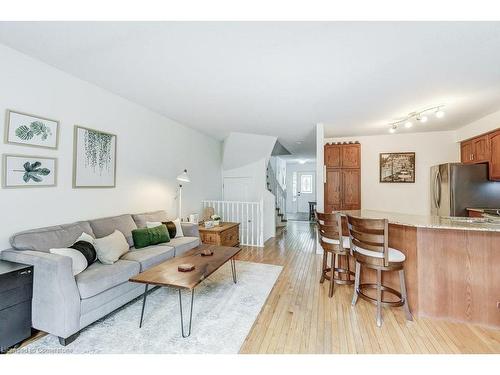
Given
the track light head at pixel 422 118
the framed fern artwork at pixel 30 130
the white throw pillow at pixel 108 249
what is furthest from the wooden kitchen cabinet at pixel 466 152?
the framed fern artwork at pixel 30 130

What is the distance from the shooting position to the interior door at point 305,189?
10727 millimetres

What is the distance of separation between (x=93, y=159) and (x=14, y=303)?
1.74 meters

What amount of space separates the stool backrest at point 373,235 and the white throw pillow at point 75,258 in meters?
2.66

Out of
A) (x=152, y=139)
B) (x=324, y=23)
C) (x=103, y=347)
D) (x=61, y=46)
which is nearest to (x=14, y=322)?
(x=103, y=347)

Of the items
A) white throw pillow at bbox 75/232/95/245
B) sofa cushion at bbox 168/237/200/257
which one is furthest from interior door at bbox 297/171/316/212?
white throw pillow at bbox 75/232/95/245

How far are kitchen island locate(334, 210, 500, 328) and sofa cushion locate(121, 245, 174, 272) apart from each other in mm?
2635

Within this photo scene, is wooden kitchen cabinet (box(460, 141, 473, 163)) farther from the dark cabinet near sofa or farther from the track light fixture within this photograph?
the dark cabinet near sofa

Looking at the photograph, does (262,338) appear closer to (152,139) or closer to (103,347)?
(103,347)

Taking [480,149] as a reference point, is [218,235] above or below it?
below

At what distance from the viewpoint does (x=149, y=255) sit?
2730 mm

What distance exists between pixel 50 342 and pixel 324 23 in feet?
10.9

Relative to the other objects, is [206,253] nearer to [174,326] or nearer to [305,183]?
[174,326]

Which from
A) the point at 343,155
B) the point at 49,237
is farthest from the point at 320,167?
the point at 49,237

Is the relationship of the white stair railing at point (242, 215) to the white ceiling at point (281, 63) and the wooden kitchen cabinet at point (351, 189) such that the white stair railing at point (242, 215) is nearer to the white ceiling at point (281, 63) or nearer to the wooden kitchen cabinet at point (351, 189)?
the wooden kitchen cabinet at point (351, 189)
